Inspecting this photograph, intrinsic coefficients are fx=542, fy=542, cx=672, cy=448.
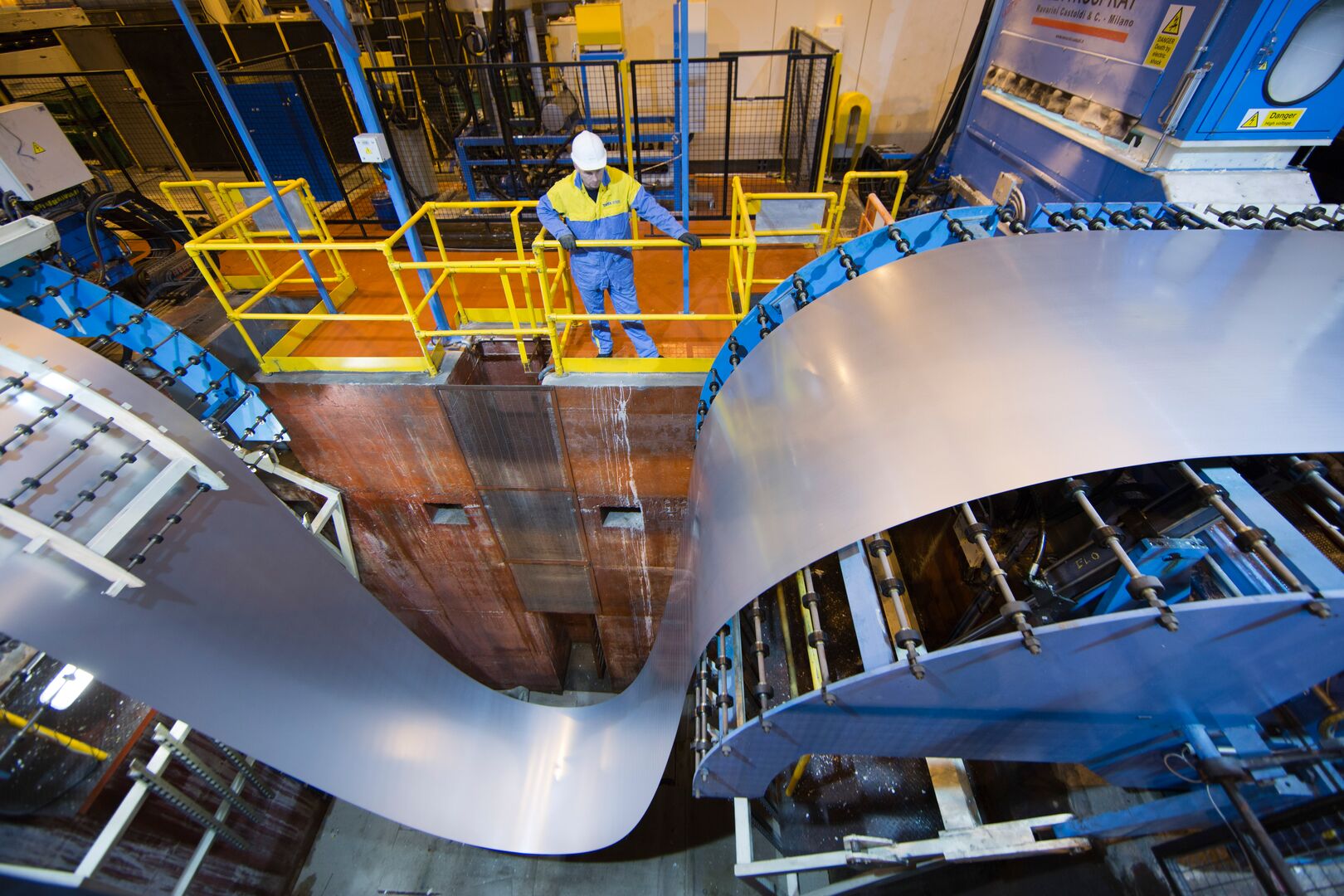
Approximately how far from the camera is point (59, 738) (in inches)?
135

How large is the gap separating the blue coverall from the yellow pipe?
4364 millimetres

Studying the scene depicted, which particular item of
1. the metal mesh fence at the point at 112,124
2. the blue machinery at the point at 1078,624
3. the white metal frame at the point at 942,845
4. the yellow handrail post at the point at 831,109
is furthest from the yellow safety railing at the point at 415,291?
the metal mesh fence at the point at 112,124

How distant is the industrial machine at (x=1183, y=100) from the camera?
3512 mm

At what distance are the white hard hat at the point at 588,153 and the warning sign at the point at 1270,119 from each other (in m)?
4.45

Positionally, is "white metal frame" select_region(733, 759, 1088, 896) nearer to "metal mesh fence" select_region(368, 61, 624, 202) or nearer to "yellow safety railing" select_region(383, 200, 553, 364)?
"yellow safety railing" select_region(383, 200, 553, 364)

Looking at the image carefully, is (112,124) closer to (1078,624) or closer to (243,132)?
(243,132)

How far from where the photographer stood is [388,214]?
6.64 metres

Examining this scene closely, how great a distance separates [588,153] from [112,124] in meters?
10.3

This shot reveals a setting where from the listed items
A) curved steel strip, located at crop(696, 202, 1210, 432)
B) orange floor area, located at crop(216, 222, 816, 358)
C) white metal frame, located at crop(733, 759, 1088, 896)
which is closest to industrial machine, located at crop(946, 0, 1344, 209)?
curved steel strip, located at crop(696, 202, 1210, 432)

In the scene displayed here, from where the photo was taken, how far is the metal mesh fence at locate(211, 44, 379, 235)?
22.2 ft

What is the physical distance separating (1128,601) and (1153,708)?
35 cm

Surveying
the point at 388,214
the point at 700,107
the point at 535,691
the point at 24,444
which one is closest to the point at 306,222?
the point at 388,214

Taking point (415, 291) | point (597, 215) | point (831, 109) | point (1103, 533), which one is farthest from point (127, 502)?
point (831, 109)

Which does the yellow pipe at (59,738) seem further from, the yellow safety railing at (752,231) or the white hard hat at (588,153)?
the yellow safety railing at (752,231)
